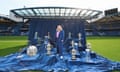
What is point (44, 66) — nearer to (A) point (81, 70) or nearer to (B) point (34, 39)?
(A) point (81, 70)

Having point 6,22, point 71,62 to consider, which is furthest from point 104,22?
point 71,62

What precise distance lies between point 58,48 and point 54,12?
590 centimetres

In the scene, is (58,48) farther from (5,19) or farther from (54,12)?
(5,19)

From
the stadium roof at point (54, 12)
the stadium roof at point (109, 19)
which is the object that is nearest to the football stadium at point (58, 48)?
the stadium roof at point (54, 12)

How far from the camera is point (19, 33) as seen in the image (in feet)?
198

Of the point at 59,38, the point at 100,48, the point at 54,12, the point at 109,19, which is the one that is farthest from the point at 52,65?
the point at 109,19

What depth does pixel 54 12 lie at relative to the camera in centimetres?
1823

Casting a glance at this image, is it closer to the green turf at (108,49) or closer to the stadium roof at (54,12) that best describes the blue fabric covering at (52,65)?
the green turf at (108,49)

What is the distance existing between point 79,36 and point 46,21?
9.84 ft

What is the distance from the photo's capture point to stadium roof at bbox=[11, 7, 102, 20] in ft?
55.6

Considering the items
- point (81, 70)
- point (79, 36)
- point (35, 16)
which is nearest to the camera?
point (81, 70)

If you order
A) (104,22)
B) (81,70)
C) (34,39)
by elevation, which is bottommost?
(81,70)

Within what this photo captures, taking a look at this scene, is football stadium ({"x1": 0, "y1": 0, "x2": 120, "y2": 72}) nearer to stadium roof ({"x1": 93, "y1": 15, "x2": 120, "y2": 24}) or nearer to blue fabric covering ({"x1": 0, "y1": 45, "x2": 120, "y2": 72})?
blue fabric covering ({"x1": 0, "y1": 45, "x2": 120, "y2": 72})

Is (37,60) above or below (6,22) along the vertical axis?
below
